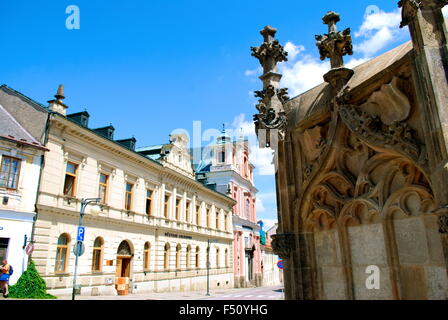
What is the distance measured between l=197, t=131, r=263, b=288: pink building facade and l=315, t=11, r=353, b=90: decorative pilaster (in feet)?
124

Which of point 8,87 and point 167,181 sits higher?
point 8,87

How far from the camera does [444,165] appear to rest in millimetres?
2857

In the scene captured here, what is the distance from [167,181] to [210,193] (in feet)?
28.5

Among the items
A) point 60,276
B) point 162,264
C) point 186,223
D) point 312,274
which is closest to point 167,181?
point 186,223

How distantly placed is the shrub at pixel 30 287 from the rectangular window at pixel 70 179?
4828mm

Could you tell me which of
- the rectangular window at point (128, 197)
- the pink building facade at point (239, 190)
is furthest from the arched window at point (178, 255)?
the pink building facade at point (239, 190)

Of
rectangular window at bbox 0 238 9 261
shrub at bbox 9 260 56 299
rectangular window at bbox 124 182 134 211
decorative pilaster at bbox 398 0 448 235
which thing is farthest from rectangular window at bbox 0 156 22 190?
decorative pilaster at bbox 398 0 448 235

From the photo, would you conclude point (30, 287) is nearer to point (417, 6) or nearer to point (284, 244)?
point (284, 244)

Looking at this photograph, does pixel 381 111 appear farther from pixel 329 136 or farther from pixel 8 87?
pixel 8 87

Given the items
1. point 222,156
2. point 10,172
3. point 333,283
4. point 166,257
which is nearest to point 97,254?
point 10,172

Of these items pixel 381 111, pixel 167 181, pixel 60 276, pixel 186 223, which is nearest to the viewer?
pixel 381 111

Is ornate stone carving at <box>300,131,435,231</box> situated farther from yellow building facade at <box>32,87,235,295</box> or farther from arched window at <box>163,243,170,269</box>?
arched window at <box>163,243,170,269</box>

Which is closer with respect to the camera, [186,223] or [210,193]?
[186,223]

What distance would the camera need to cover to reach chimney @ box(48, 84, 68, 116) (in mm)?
20656
